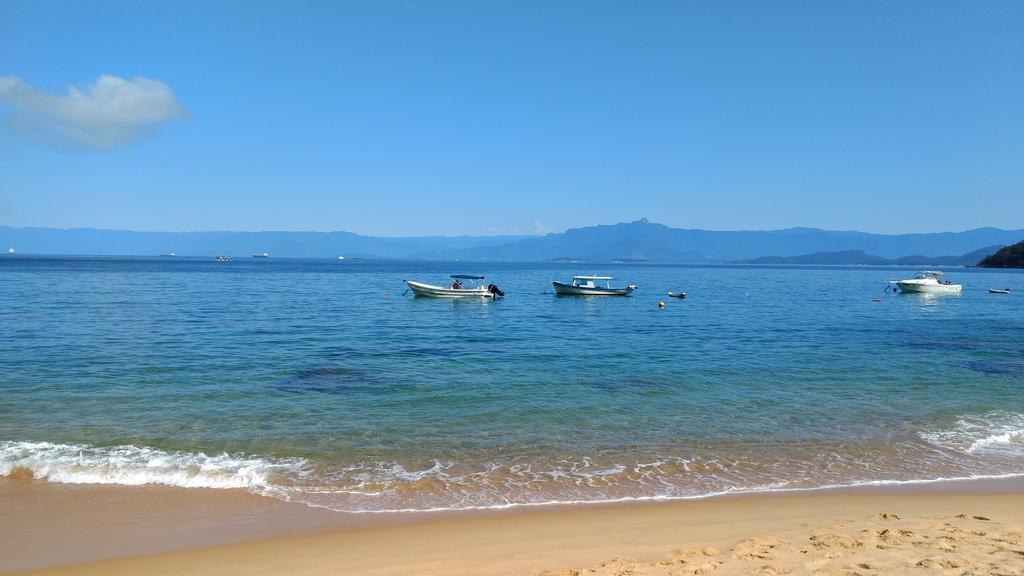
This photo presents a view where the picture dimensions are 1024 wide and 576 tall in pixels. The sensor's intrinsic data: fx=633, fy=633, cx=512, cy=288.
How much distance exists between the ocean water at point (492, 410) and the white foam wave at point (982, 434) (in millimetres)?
84

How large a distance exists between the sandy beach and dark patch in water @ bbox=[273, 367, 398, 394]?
7721 millimetres

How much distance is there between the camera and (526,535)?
8586mm

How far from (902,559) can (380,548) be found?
620cm

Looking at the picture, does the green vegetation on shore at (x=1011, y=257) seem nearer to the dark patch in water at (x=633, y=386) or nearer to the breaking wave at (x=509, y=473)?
the dark patch in water at (x=633, y=386)

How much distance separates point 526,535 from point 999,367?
23362 mm

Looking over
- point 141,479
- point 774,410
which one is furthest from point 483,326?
point 141,479

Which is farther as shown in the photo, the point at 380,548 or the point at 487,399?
the point at 487,399

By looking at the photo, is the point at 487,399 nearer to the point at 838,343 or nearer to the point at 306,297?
the point at 838,343

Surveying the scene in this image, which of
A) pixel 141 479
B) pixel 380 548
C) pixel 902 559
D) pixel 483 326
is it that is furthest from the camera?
pixel 483 326

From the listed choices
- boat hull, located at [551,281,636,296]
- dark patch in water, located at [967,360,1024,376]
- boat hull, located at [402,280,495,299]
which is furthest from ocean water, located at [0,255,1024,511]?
boat hull, located at [551,281,636,296]

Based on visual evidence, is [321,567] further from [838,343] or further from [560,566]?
[838,343]

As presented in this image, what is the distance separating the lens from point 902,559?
712 cm

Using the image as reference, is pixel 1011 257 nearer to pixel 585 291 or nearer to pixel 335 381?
pixel 585 291

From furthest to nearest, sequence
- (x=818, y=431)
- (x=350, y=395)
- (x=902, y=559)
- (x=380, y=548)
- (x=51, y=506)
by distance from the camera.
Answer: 1. (x=350, y=395)
2. (x=818, y=431)
3. (x=51, y=506)
4. (x=380, y=548)
5. (x=902, y=559)
